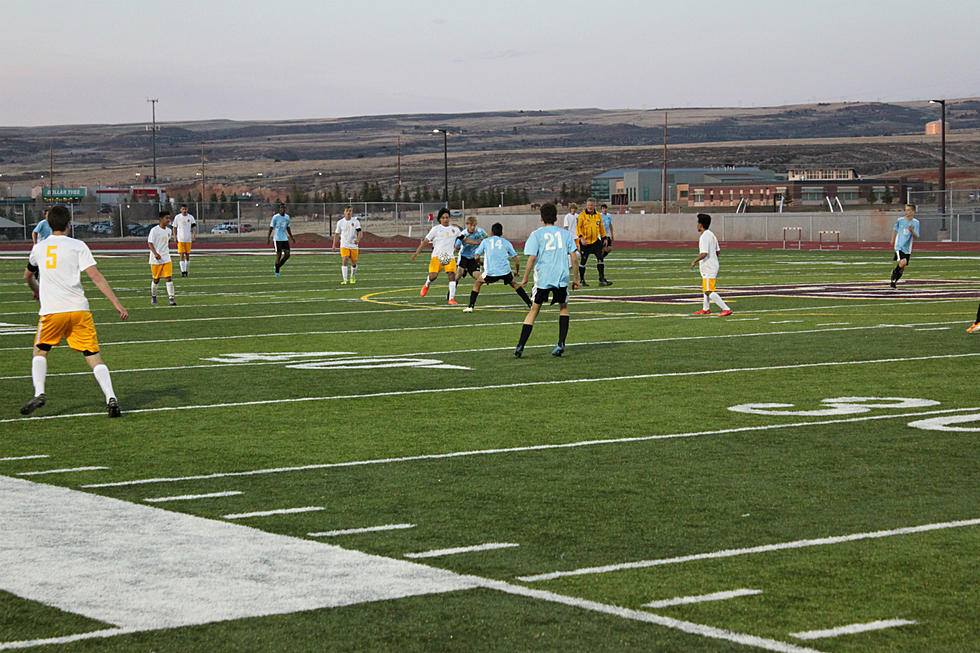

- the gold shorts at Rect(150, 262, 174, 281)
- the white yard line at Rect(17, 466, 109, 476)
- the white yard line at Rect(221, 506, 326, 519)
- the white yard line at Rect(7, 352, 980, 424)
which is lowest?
the white yard line at Rect(221, 506, 326, 519)

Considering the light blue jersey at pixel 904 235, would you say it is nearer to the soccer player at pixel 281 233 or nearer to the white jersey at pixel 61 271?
the soccer player at pixel 281 233

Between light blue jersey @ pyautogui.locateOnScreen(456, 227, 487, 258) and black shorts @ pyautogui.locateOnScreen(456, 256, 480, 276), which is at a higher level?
light blue jersey @ pyautogui.locateOnScreen(456, 227, 487, 258)

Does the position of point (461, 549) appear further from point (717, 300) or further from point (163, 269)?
point (163, 269)

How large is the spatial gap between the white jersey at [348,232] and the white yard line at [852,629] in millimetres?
28655

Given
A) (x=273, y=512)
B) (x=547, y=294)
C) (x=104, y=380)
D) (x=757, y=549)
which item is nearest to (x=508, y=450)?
(x=273, y=512)

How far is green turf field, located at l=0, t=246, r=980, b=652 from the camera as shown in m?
5.77

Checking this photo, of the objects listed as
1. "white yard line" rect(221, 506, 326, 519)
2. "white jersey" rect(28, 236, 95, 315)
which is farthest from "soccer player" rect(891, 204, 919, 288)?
"white yard line" rect(221, 506, 326, 519)

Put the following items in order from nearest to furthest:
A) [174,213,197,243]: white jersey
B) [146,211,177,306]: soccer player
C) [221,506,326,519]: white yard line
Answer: [221,506,326,519]: white yard line
[146,211,177,306]: soccer player
[174,213,197,243]: white jersey

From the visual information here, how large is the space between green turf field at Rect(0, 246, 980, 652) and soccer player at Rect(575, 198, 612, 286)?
11.7 meters

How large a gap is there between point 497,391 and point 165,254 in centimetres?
1418

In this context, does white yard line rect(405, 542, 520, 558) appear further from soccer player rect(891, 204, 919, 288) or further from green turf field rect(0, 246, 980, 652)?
soccer player rect(891, 204, 919, 288)

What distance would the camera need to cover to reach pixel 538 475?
906 cm

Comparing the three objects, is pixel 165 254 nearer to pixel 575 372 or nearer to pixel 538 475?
pixel 575 372

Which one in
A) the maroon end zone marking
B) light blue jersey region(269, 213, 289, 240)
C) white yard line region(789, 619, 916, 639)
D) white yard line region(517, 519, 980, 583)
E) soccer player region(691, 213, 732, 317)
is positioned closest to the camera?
white yard line region(789, 619, 916, 639)
